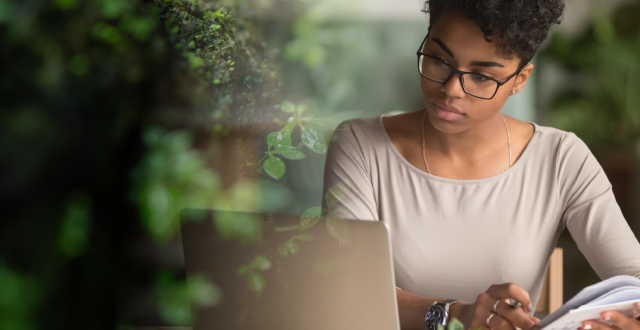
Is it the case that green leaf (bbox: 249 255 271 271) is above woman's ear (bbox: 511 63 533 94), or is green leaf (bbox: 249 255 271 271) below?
below

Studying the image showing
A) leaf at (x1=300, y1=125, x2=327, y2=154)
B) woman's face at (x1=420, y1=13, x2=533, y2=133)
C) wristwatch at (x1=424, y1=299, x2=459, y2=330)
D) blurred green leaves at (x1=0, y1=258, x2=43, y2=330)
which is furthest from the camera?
leaf at (x1=300, y1=125, x2=327, y2=154)

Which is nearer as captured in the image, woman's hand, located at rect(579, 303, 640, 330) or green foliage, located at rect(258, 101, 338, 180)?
woman's hand, located at rect(579, 303, 640, 330)

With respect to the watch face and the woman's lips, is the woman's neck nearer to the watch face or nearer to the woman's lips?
the woman's lips

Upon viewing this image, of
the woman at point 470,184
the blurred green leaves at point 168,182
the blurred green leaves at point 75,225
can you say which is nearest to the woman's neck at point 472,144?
the woman at point 470,184

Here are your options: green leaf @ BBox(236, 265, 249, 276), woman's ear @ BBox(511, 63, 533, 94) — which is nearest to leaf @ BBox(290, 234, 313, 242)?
green leaf @ BBox(236, 265, 249, 276)

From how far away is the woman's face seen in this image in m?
0.87

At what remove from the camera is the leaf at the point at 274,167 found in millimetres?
942

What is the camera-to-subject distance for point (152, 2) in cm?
91

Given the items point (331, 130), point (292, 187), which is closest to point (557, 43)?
point (331, 130)

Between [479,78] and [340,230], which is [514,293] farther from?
[479,78]

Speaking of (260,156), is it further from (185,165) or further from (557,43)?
(557,43)

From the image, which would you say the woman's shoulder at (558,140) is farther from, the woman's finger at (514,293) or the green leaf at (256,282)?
the green leaf at (256,282)

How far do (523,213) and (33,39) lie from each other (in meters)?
1.07

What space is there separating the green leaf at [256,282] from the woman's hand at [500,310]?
36 centimetres
